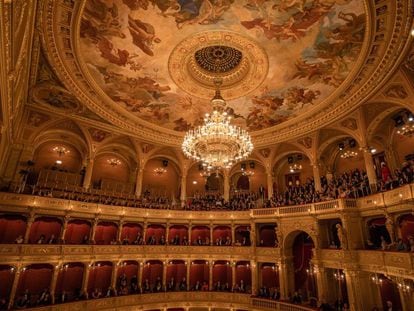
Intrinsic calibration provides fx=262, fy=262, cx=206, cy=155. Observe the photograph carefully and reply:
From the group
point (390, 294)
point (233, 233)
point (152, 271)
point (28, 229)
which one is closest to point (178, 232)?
point (152, 271)

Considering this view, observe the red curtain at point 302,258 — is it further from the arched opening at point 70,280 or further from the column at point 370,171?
the arched opening at point 70,280

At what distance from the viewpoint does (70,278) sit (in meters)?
15.8

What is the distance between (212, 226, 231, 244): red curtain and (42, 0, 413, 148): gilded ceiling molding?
8667 millimetres

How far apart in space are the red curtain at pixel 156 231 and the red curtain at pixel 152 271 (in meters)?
1.69

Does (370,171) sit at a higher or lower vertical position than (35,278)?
higher

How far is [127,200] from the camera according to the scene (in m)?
19.2

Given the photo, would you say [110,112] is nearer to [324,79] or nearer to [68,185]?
[68,185]

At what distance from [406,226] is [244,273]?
10847 mm

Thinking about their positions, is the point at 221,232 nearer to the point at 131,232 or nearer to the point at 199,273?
the point at 199,273

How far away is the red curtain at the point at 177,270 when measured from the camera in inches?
766

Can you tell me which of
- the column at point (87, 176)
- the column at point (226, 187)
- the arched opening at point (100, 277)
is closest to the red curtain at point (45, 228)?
the column at point (87, 176)

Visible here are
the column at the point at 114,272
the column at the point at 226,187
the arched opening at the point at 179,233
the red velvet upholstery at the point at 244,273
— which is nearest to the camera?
the column at the point at 114,272

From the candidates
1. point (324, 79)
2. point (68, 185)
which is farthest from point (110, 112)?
point (324, 79)

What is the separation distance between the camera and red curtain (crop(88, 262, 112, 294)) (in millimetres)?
16609
